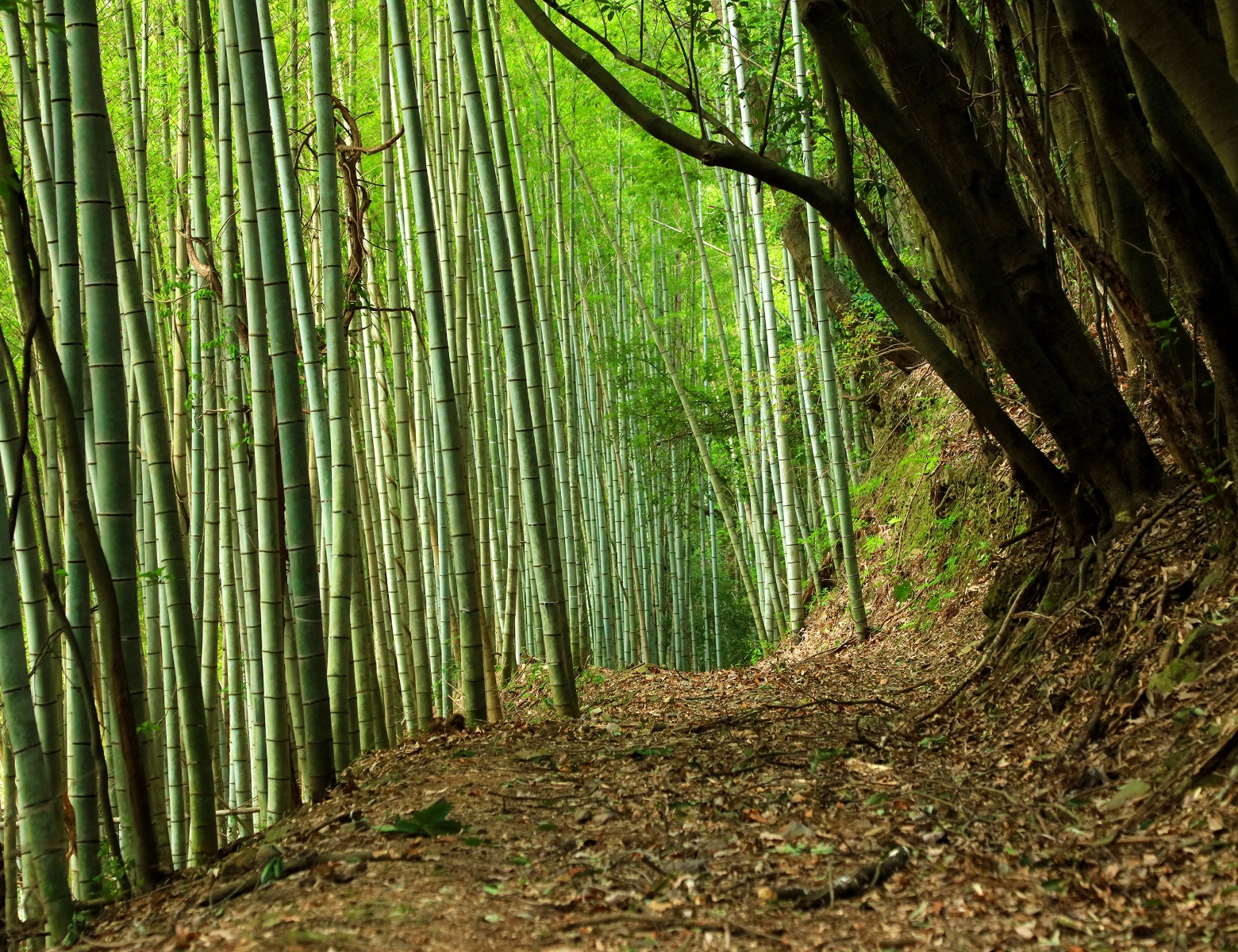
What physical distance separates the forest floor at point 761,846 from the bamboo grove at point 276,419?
521 mm

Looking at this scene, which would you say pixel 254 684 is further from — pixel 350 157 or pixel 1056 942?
pixel 1056 942

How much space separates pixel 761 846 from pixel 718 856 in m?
0.13

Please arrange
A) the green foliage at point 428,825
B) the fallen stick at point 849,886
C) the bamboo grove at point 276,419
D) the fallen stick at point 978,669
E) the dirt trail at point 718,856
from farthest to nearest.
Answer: the fallen stick at point 978,669 → the bamboo grove at point 276,419 → the green foliage at point 428,825 → the fallen stick at point 849,886 → the dirt trail at point 718,856

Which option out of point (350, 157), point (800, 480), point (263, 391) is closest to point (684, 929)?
point (263, 391)

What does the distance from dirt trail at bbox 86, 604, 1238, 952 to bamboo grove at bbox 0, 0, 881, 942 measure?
20.4 inches

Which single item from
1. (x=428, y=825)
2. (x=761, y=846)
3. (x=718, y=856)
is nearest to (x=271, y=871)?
(x=428, y=825)

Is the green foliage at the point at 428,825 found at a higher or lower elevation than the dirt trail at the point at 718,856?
higher

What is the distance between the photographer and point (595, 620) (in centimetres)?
1036

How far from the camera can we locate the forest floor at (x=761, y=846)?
1898 mm

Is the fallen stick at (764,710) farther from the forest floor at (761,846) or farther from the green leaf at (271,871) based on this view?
the green leaf at (271,871)

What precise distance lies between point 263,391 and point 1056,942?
8.81 ft

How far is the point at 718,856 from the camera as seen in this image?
7.77 ft

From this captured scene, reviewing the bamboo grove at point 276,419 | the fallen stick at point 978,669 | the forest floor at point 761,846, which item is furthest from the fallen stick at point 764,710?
the bamboo grove at point 276,419

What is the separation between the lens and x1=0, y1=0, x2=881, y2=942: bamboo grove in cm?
271
